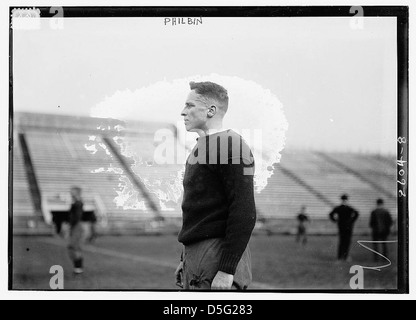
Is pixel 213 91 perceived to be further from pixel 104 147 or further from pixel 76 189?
pixel 76 189

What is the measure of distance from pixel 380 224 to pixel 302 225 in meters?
1.35

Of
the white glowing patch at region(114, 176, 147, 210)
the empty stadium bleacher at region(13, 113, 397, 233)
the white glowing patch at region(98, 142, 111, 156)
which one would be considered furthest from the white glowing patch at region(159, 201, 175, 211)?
the white glowing patch at region(98, 142, 111, 156)

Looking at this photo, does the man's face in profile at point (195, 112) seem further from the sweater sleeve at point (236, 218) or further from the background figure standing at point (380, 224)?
the background figure standing at point (380, 224)

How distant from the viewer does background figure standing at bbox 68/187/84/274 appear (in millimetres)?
5145

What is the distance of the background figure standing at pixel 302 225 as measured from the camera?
5.85 metres

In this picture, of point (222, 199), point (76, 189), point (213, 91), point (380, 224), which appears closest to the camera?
point (222, 199)

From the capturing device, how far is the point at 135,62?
187 inches

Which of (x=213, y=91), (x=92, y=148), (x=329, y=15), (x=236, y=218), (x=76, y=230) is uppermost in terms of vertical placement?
(x=329, y=15)

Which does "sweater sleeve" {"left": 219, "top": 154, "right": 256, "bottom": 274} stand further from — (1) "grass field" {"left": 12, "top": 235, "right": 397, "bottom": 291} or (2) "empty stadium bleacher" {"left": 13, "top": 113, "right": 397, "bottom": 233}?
(1) "grass field" {"left": 12, "top": 235, "right": 397, "bottom": 291}

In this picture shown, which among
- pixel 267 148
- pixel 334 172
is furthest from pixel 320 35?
pixel 334 172

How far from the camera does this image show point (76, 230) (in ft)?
18.3

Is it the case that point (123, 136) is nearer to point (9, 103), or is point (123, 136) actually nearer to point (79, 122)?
point (79, 122)

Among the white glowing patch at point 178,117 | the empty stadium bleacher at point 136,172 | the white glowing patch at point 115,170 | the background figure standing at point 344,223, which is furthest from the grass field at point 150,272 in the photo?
the white glowing patch at point 115,170

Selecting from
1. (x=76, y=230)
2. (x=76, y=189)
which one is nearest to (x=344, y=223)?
(x=76, y=189)
